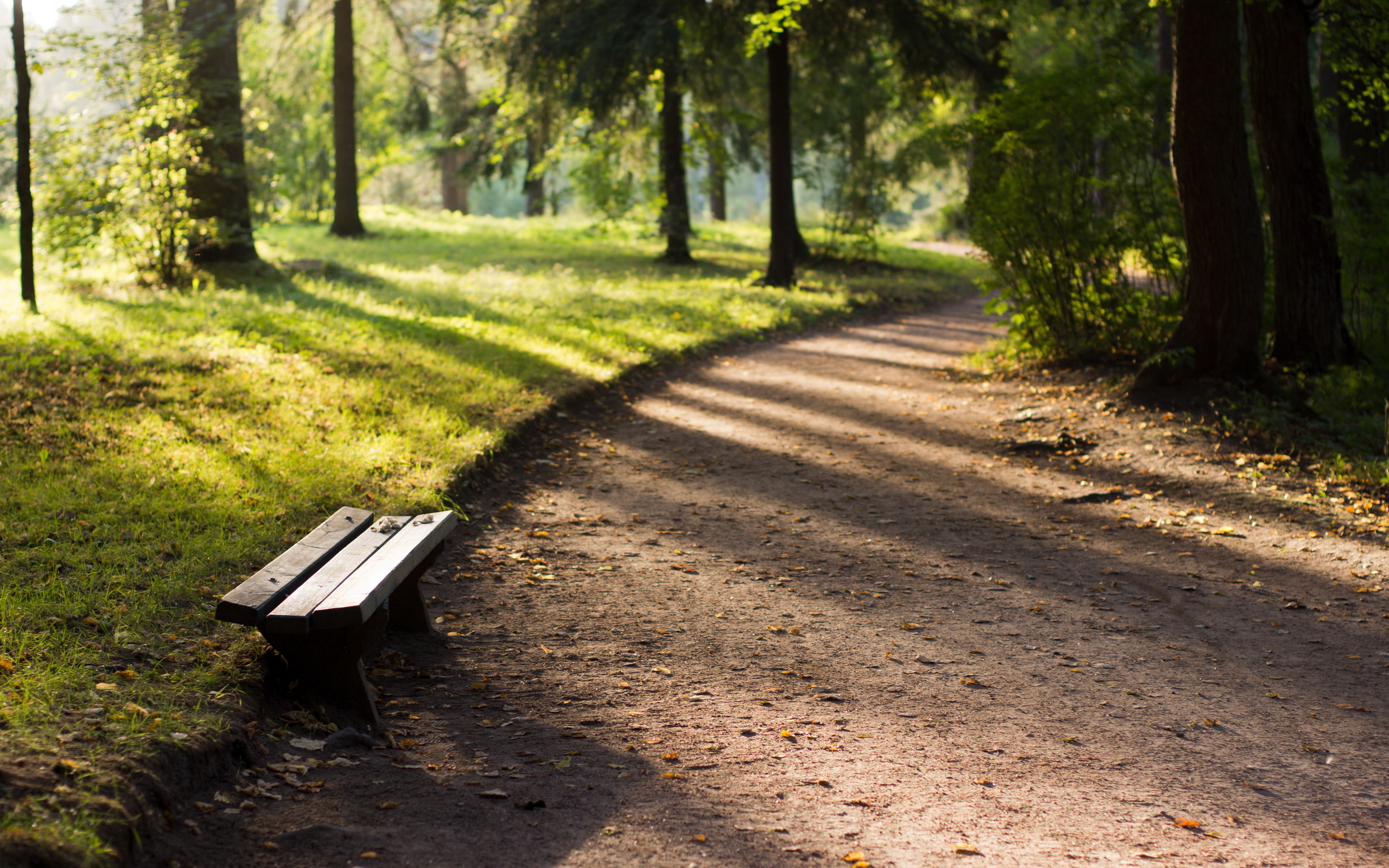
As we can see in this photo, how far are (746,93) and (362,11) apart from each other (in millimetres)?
12642

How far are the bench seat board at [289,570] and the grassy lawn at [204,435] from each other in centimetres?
33

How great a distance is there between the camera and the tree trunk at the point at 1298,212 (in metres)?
8.19

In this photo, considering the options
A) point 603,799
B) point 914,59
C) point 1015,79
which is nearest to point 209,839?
point 603,799

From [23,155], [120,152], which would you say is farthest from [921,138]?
[23,155]

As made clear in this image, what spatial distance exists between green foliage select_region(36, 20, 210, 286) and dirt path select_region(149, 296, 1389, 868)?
7398 mm

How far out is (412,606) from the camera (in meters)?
4.30

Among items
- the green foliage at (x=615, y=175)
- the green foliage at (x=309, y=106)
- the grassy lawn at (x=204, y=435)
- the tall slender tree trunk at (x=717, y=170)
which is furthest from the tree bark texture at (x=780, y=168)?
the green foliage at (x=309, y=106)

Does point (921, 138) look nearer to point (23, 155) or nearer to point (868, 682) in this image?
point (23, 155)

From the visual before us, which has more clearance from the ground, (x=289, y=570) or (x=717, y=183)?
(x=717, y=183)

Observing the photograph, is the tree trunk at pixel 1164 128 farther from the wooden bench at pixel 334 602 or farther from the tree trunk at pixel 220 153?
the tree trunk at pixel 220 153

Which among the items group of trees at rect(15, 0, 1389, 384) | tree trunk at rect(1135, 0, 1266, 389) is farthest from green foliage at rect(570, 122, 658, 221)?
tree trunk at rect(1135, 0, 1266, 389)

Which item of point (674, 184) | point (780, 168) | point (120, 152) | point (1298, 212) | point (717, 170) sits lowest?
point (1298, 212)

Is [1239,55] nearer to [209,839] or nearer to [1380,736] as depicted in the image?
[1380,736]

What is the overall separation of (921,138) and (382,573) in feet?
56.8
